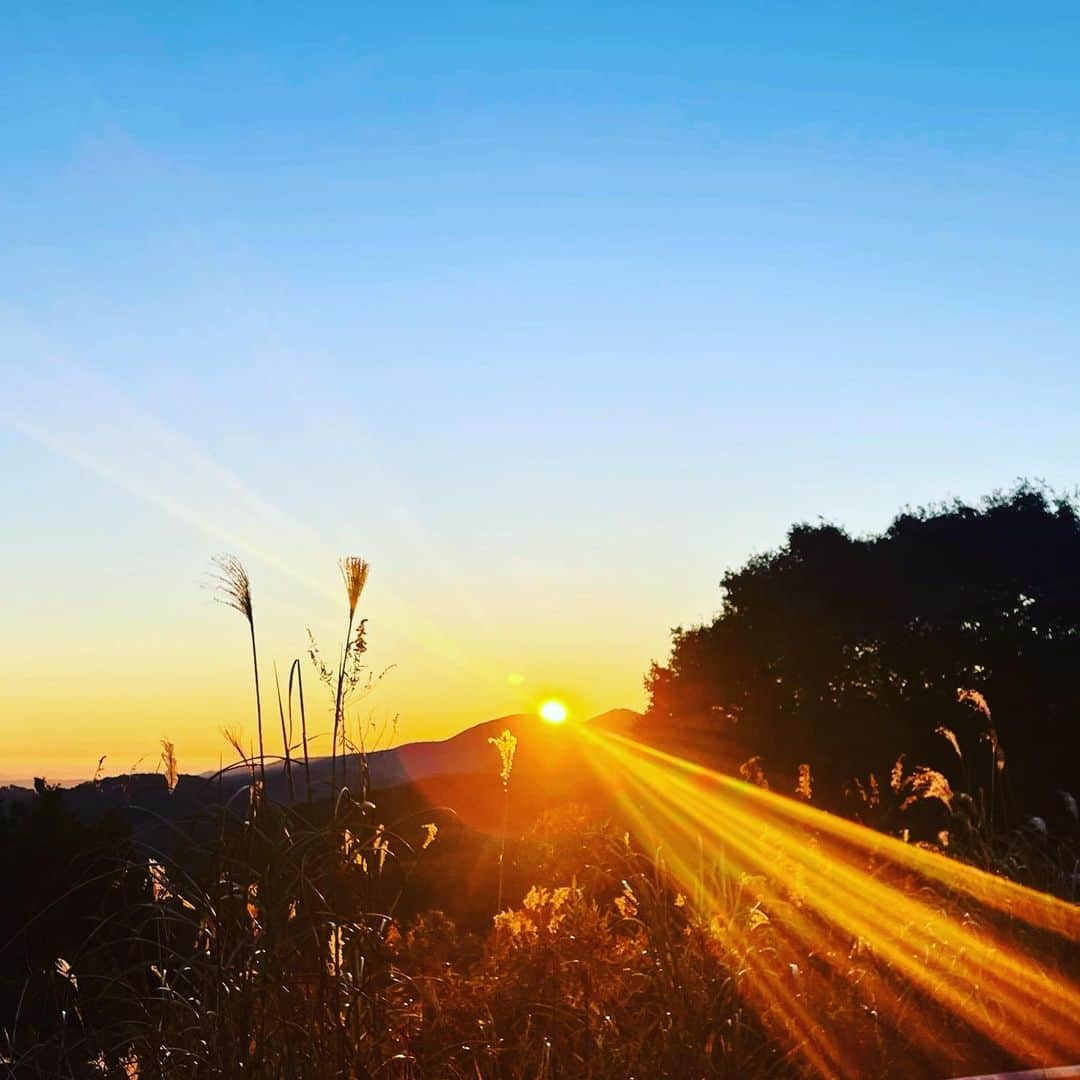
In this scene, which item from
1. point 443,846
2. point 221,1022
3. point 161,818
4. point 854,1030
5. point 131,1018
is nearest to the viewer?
point 221,1022

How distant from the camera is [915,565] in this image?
2519 cm

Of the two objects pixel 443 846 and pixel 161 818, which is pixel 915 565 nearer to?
pixel 443 846

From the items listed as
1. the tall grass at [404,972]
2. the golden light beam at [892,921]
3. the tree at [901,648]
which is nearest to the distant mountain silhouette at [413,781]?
the tall grass at [404,972]

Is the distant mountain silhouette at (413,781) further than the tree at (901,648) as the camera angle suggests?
No

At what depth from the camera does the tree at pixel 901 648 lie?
2197 centimetres

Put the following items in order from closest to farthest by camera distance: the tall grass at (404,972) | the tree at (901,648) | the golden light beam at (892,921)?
the tall grass at (404,972)
the golden light beam at (892,921)
the tree at (901,648)

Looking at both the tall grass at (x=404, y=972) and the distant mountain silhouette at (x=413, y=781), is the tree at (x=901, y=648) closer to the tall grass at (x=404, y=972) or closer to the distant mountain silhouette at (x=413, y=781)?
the distant mountain silhouette at (x=413, y=781)

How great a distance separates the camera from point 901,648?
79.9ft

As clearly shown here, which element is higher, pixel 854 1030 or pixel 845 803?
pixel 845 803

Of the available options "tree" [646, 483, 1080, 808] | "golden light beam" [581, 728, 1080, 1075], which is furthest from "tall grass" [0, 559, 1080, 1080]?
"tree" [646, 483, 1080, 808]

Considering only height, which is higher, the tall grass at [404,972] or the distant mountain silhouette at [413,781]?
the distant mountain silhouette at [413,781]

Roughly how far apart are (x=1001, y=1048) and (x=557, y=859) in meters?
1.89

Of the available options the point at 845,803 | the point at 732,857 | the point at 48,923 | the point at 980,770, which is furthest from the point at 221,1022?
the point at 980,770

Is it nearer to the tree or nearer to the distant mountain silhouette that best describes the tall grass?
the distant mountain silhouette
